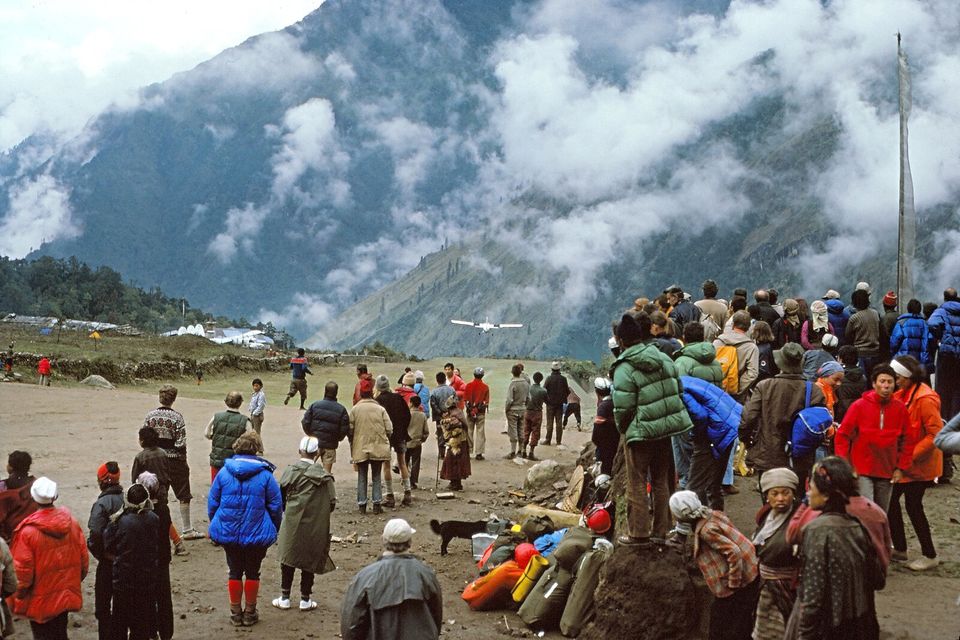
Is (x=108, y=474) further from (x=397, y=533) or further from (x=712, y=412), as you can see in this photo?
(x=712, y=412)

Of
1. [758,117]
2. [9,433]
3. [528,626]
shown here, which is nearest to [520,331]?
[758,117]

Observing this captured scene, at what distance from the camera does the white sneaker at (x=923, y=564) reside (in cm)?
811

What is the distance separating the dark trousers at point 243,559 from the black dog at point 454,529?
3141 mm

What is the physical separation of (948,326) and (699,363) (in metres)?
5.10

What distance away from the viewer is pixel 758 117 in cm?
8625

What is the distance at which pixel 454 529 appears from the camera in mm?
10812

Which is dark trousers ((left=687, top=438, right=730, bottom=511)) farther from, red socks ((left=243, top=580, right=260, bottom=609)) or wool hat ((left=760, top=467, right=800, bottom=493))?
red socks ((left=243, top=580, right=260, bottom=609))

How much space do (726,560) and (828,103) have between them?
78652 millimetres

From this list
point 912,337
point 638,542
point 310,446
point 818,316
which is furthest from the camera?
point 818,316

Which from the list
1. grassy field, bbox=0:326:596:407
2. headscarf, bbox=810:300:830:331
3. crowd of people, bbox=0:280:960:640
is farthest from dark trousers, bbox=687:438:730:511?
grassy field, bbox=0:326:596:407

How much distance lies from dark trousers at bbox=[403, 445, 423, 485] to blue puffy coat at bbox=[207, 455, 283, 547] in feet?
21.8

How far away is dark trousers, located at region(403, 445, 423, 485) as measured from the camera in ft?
47.9

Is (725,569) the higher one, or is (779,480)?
(779,480)

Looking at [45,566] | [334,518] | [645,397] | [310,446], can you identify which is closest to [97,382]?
[334,518]
